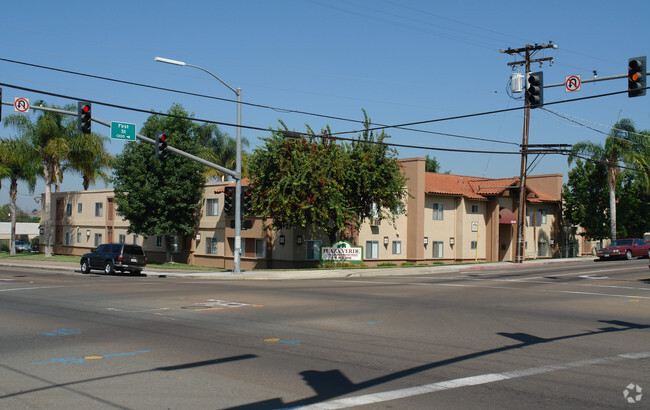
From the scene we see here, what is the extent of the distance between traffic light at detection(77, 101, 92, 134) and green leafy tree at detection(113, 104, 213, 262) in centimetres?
2186

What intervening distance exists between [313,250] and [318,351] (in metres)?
30.8

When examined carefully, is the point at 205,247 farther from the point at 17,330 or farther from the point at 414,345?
the point at 414,345

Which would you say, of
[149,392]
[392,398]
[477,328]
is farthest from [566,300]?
[149,392]

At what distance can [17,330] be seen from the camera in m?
12.8

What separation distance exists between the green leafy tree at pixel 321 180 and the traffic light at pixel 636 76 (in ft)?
59.7

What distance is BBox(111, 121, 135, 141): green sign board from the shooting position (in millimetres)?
23953

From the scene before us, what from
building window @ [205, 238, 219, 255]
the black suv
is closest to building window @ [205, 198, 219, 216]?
building window @ [205, 238, 219, 255]

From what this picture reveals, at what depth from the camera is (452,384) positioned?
8.39 m

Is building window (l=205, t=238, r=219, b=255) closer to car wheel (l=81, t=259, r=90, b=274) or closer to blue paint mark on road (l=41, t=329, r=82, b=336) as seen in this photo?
car wheel (l=81, t=259, r=90, b=274)

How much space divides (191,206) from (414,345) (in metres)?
36.2

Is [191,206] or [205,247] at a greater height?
[191,206]

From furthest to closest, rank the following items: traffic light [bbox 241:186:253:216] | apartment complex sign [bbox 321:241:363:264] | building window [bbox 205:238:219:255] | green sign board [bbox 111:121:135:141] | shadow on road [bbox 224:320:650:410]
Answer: building window [bbox 205:238:219:255], apartment complex sign [bbox 321:241:363:264], traffic light [bbox 241:186:253:216], green sign board [bbox 111:121:135:141], shadow on road [bbox 224:320:650:410]

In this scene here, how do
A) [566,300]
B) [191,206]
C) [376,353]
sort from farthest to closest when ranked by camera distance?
1. [191,206]
2. [566,300]
3. [376,353]

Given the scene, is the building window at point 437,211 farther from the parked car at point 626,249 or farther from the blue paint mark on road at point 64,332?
the blue paint mark on road at point 64,332
